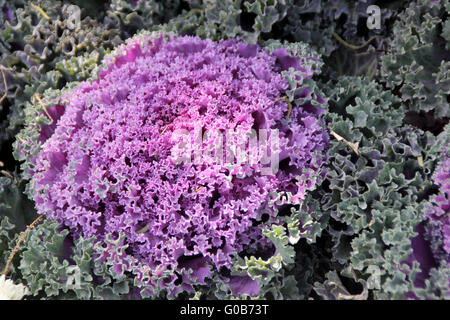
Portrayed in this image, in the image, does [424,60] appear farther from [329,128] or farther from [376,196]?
[376,196]

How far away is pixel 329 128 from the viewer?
2.58 metres

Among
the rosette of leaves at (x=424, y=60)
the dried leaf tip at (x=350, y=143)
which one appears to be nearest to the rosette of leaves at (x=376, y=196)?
the dried leaf tip at (x=350, y=143)

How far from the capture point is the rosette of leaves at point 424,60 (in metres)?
2.57

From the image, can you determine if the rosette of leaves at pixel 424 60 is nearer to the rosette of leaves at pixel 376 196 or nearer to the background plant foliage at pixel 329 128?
the background plant foliage at pixel 329 128

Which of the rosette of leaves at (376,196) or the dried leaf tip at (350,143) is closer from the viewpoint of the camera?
the rosette of leaves at (376,196)

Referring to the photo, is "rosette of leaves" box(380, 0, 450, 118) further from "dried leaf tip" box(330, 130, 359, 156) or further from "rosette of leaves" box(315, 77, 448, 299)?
"dried leaf tip" box(330, 130, 359, 156)

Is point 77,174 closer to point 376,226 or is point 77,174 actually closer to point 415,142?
point 376,226

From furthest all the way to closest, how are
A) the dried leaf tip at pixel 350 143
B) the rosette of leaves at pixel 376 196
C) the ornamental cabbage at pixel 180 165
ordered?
1. the dried leaf tip at pixel 350 143
2. the ornamental cabbage at pixel 180 165
3. the rosette of leaves at pixel 376 196

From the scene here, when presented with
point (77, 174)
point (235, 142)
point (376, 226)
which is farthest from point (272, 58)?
point (77, 174)

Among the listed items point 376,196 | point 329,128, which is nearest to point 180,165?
point 329,128

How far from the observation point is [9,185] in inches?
110

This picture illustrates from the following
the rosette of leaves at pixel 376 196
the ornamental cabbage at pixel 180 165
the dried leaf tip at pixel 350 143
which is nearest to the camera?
the rosette of leaves at pixel 376 196

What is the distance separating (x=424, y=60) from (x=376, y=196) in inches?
36.9

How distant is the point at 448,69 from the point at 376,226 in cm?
102
